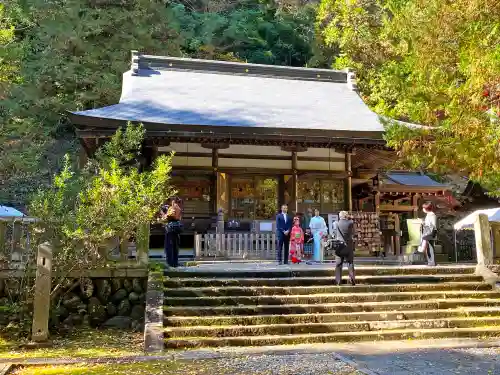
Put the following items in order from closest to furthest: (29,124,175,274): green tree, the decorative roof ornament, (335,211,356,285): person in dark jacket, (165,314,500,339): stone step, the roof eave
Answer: (165,314,500,339): stone step < (29,124,175,274): green tree < (335,211,356,285): person in dark jacket < the roof eave < the decorative roof ornament

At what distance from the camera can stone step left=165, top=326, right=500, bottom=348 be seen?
699 centimetres

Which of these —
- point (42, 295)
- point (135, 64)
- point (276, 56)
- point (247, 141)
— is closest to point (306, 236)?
point (247, 141)

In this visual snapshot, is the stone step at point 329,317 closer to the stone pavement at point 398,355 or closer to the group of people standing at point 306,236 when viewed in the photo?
the stone pavement at point 398,355

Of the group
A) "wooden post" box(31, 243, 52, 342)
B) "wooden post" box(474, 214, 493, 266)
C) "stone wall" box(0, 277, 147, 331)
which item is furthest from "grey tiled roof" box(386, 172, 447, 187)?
"wooden post" box(31, 243, 52, 342)

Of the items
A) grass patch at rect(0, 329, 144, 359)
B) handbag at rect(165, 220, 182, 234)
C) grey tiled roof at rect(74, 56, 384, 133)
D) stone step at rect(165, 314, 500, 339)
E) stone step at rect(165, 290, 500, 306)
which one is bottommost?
grass patch at rect(0, 329, 144, 359)

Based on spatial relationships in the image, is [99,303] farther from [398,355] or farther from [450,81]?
[450,81]

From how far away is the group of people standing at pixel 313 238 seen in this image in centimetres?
895

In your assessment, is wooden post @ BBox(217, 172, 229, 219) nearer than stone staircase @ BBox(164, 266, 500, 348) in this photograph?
No

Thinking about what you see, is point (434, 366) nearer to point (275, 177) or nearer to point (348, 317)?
point (348, 317)

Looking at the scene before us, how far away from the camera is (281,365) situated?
576 centimetres

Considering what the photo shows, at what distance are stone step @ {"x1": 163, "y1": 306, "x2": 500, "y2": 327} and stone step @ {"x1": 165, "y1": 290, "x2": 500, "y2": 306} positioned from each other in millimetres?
496

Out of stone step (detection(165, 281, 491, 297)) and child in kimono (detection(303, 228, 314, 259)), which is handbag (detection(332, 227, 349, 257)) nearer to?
stone step (detection(165, 281, 491, 297))

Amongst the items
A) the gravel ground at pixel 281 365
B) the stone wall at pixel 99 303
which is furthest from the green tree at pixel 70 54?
the gravel ground at pixel 281 365

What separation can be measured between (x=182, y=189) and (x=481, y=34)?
9.65 meters
